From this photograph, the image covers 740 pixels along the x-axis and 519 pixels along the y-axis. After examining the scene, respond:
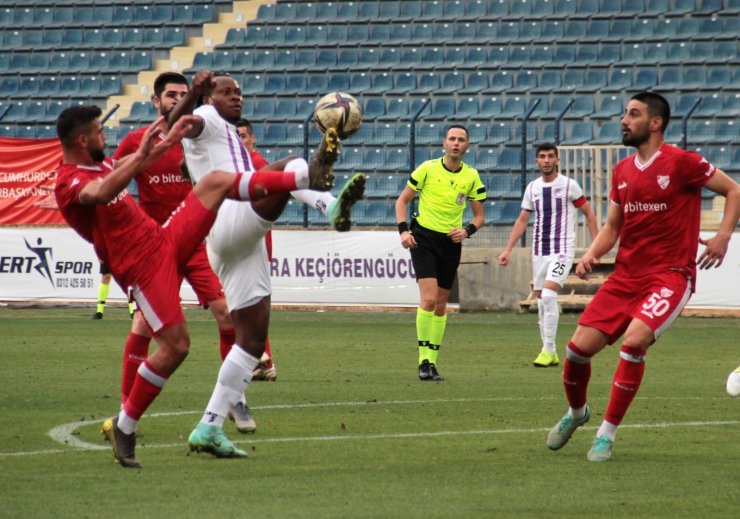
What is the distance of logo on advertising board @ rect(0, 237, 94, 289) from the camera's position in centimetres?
2256

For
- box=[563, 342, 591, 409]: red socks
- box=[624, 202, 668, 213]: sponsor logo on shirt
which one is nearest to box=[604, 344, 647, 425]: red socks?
box=[563, 342, 591, 409]: red socks

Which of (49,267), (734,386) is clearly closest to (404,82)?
(49,267)

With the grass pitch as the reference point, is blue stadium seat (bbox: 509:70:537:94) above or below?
above

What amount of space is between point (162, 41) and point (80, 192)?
913 inches

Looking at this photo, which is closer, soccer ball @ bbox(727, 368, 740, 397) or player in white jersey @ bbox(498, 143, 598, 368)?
soccer ball @ bbox(727, 368, 740, 397)

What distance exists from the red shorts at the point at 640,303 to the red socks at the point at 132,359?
8.49 ft

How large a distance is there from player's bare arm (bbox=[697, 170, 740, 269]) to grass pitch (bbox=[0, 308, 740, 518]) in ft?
3.68

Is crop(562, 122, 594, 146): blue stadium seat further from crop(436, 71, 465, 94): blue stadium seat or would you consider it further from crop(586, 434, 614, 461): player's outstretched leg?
crop(586, 434, 614, 461): player's outstretched leg

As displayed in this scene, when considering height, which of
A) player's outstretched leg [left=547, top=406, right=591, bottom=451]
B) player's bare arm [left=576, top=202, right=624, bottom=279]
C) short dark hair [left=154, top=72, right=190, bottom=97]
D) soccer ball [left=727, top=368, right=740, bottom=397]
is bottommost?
soccer ball [left=727, top=368, right=740, bottom=397]

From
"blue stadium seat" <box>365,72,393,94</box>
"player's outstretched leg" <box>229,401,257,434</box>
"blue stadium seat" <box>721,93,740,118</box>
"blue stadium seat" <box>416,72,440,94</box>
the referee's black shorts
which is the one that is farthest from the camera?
"blue stadium seat" <box>365,72,393,94</box>

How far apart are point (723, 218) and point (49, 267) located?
1652 cm

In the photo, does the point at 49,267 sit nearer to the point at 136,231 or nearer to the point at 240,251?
the point at 240,251

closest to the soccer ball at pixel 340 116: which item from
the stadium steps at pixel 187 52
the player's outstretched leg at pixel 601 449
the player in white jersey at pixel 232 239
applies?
the player in white jersey at pixel 232 239

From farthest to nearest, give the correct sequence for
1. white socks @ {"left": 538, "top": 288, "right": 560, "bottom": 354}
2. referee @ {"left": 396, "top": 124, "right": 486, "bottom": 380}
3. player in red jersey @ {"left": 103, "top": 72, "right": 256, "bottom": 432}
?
white socks @ {"left": 538, "top": 288, "right": 560, "bottom": 354}, referee @ {"left": 396, "top": 124, "right": 486, "bottom": 380}, player in red jersey @ {"left": 103, "top": 72, "right": 256, "bottom": 432}
